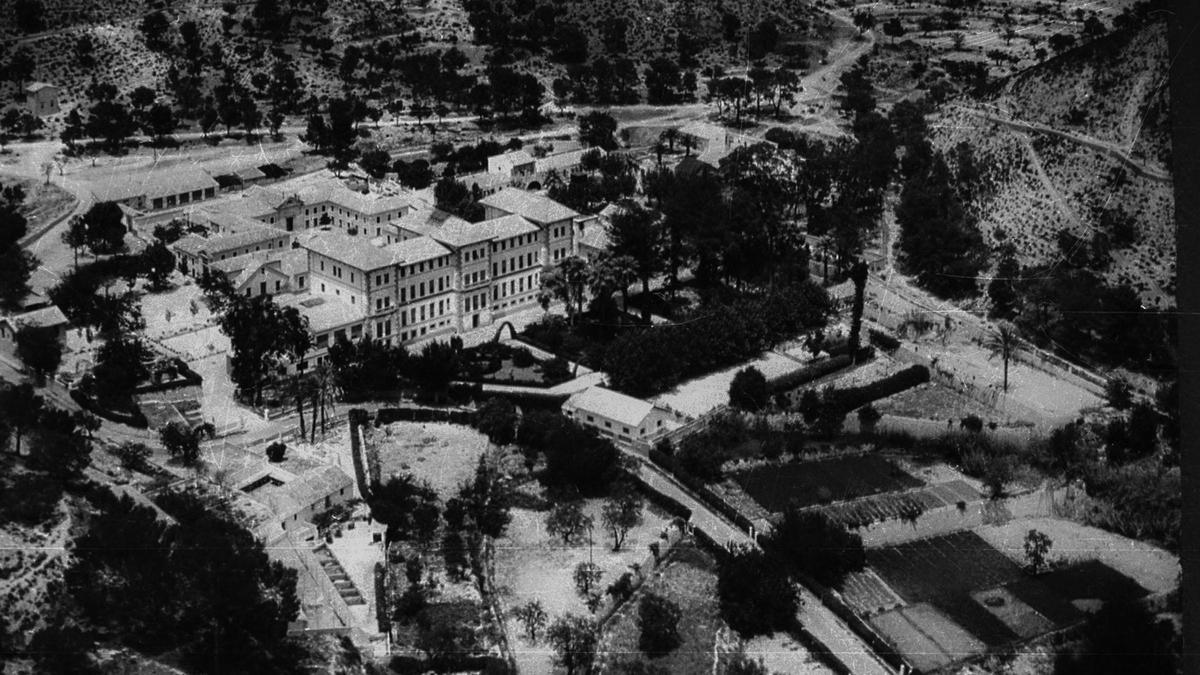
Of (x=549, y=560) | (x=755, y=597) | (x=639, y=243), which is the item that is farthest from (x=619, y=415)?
(x=755, y=597)

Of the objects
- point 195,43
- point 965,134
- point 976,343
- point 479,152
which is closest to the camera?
point 976,343

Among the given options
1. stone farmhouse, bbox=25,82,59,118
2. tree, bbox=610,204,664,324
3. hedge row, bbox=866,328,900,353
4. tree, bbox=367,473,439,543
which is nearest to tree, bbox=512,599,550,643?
tree, bbox=367,473,439,543

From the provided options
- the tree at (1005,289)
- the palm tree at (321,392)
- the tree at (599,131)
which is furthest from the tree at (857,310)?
the tree at (599,131)

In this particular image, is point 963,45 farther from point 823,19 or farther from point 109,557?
point 109,557

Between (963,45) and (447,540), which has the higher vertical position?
(963,45)

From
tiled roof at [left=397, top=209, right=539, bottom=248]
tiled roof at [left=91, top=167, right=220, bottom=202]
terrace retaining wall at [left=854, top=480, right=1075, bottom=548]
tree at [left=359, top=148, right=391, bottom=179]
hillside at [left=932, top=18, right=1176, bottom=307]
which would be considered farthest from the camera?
tree at [left=359, top=148, right=391, bottom=179]

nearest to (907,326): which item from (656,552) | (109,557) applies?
(656,552)

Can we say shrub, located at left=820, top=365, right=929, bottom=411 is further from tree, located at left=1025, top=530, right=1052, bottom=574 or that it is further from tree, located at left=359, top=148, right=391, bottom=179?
tree, located at left=359, top=148, right=391, bottom=179
